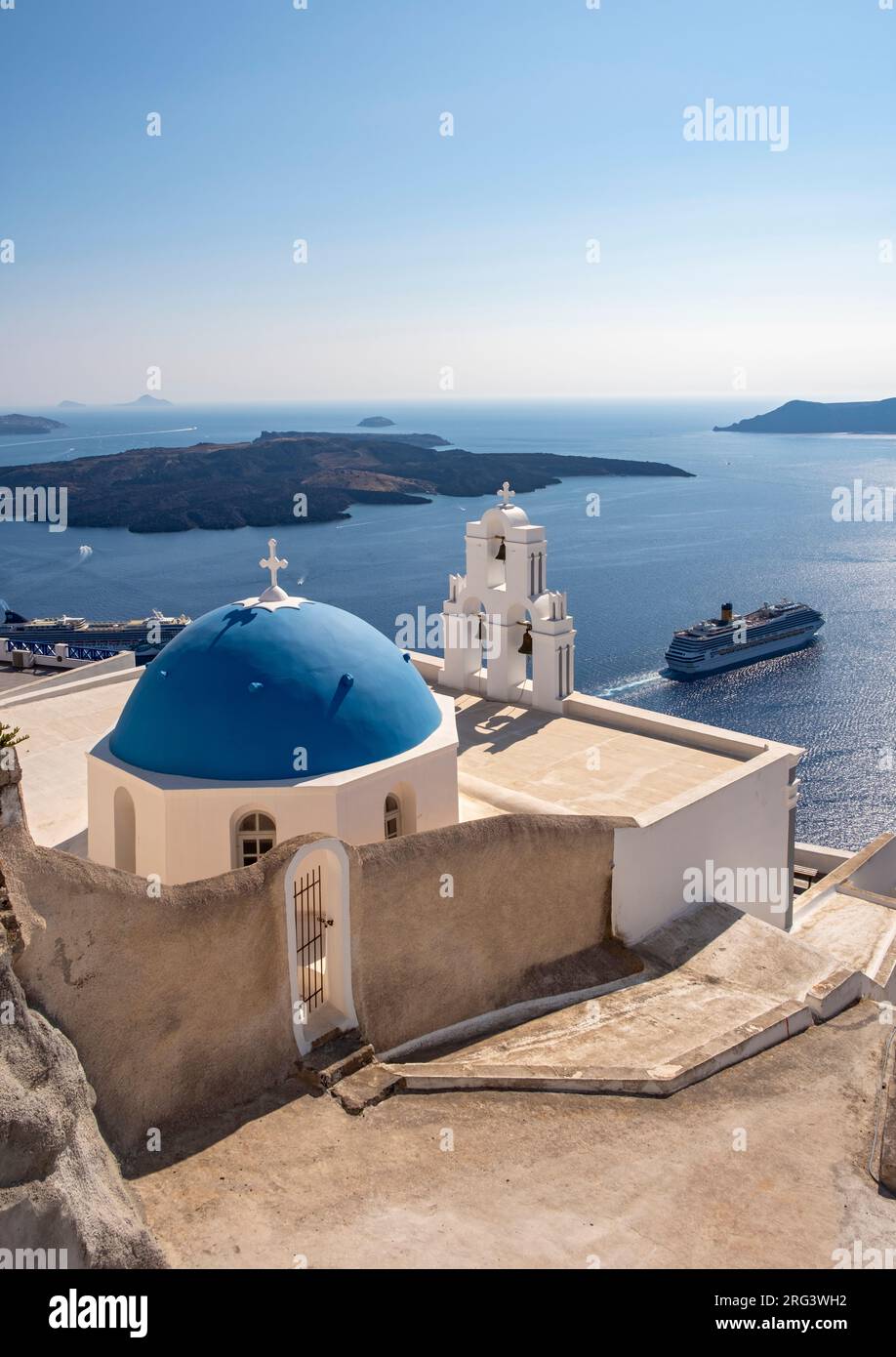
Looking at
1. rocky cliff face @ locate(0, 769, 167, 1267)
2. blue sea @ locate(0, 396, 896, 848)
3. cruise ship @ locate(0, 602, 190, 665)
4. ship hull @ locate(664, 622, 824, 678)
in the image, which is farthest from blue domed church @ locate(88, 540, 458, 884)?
ship hull @ locate(664, 622, 824, 678)

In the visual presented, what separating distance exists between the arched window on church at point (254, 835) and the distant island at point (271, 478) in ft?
266

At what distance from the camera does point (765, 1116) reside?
927 centimetres

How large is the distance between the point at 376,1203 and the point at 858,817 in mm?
34639

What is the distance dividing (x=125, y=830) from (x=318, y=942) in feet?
11.0

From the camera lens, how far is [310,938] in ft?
34.2

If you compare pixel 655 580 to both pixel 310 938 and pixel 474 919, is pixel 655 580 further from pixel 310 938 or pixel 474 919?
pixel 310 938

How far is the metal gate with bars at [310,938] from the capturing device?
10055 millimetres

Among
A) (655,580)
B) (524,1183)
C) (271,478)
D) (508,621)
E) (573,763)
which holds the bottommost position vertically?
(524,1183)

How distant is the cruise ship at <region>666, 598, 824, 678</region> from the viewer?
181 ft

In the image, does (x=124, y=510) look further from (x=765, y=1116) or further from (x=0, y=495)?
(x=765, y=1116)

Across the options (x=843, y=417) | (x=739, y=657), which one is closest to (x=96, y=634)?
(x=739, y=657)

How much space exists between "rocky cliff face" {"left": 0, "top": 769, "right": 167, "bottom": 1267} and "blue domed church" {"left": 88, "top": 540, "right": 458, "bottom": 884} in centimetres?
454

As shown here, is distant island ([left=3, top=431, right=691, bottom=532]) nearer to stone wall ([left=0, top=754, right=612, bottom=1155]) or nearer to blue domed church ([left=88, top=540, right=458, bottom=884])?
blue domed church ([left=88, top=540, right=458, bottom=884])
